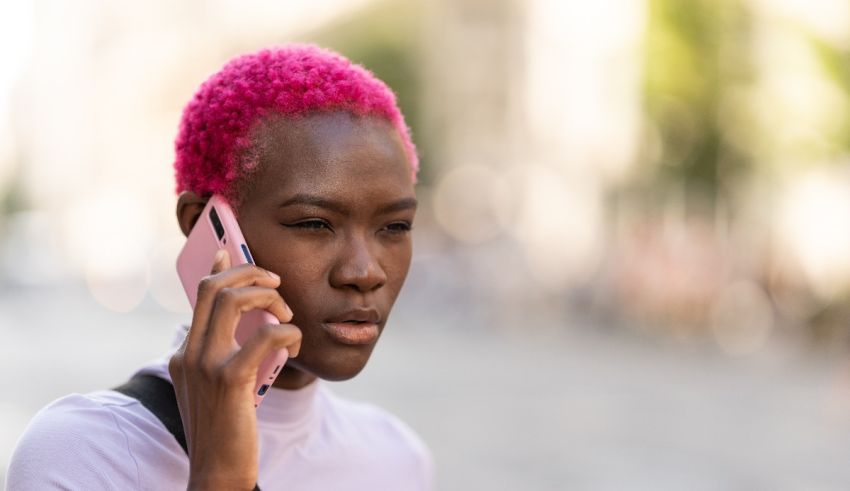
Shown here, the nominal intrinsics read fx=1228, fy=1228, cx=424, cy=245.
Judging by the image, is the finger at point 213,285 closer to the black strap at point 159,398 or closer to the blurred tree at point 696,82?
the black strap at point 159,398

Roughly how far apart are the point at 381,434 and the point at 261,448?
433 mm

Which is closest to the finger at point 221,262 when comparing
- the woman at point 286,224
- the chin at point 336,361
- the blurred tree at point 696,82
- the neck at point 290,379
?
the woman at point 286,224

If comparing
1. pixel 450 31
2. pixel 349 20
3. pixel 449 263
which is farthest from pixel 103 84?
pixel 449 263

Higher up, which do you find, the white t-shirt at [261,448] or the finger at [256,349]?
the finger at [256,349]

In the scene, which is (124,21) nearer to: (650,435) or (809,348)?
(809,348)

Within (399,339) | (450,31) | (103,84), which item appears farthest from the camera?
(103,84)

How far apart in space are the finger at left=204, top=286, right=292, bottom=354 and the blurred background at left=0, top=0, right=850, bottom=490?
1.12 m

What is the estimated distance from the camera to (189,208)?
2158 millimetres

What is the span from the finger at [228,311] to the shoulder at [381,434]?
79 centimetres

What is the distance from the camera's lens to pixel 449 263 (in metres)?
30.0

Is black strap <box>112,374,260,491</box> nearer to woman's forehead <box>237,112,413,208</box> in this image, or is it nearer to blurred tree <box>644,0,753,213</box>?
woman's forehead <box>237,112,413,208</box>

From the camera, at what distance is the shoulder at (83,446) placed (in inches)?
74.4

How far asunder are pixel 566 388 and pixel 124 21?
63.6m

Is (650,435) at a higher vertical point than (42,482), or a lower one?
higher
